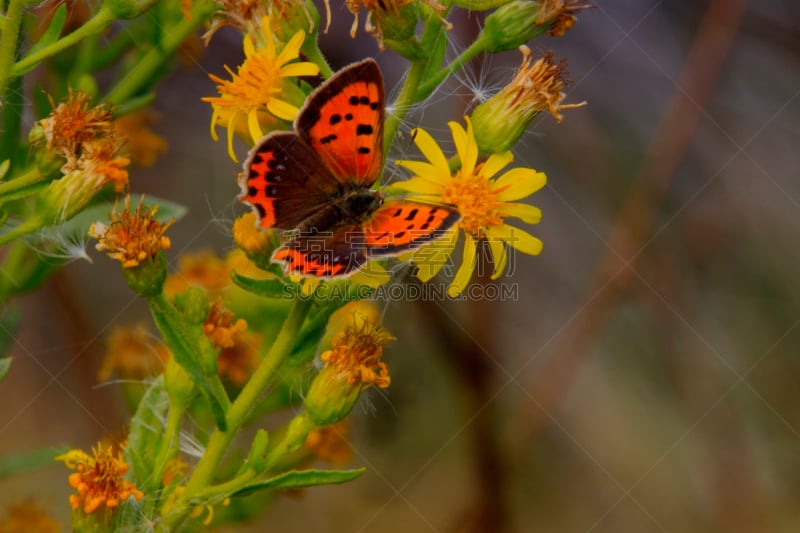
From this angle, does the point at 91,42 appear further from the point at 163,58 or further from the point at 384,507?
the point at 384,507

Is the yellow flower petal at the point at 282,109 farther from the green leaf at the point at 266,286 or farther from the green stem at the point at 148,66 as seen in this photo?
the green stem at the point at 148,66

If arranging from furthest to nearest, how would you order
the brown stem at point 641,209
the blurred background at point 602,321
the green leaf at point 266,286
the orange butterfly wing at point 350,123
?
the brown stem at point 641,209 → the blurred background at point 602,321 → the green leaf at point 266,286 → the orange butterfly wing at point 350,123

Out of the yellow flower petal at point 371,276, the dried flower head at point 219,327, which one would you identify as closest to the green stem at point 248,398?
the yellow flower petal at point 371,276

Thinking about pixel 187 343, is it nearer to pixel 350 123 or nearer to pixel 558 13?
pixel 350 123

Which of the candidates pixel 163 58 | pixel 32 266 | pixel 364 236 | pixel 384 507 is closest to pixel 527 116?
pixel 364 236

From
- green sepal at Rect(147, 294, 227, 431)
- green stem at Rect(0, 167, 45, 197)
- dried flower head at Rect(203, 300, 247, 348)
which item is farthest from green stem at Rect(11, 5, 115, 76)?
dried flower head at Rect(203, 300, 247, 348)

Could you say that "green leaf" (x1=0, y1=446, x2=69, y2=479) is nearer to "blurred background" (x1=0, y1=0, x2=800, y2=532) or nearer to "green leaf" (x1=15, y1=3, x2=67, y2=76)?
"green leaf" (x1=15, y1=3, x2=67, y2=76)
